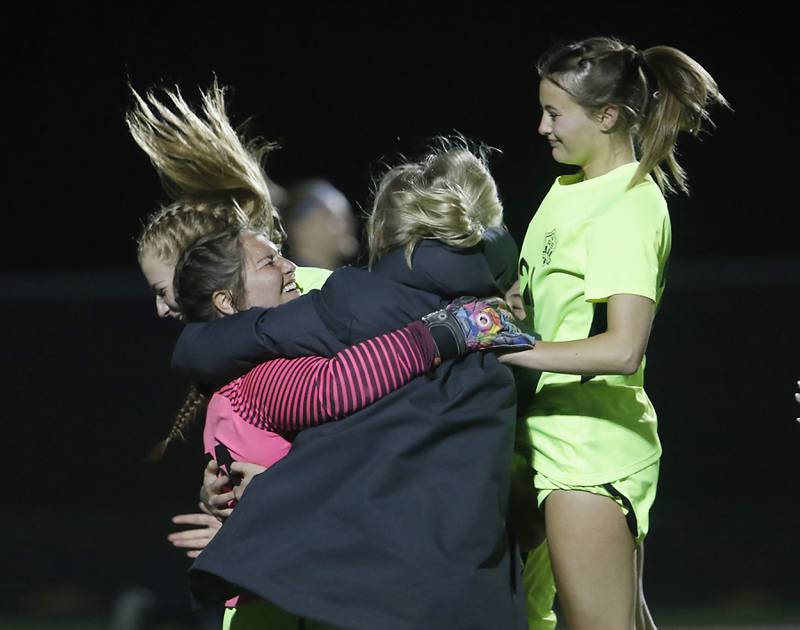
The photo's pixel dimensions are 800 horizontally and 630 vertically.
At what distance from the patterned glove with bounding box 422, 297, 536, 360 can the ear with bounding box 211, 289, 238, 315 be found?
37cm

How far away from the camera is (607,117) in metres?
2.20

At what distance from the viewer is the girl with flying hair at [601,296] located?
6.77 feet

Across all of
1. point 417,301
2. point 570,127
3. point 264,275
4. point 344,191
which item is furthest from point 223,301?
point 344,191

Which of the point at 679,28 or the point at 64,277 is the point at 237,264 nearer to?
the point at 64,277

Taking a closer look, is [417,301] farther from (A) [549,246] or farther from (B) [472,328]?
(A) [549,246]

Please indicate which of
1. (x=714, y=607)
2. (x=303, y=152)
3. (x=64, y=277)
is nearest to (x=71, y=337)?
(x=64, y=277)

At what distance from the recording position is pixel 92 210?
22.2 feet

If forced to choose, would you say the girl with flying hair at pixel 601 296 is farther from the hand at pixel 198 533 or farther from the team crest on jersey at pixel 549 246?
the hand at pixel 198 533

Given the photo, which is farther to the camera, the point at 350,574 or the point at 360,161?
the point at 360,161

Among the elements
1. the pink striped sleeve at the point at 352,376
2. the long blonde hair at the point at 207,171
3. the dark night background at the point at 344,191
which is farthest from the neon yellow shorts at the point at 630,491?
the dark night background at the point at 344,191

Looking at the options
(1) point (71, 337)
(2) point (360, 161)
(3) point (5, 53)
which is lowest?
(1) point (71, 337)

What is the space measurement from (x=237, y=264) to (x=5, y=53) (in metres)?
5.46

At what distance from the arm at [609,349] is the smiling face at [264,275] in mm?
412

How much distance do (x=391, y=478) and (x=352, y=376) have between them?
0.16 metres
